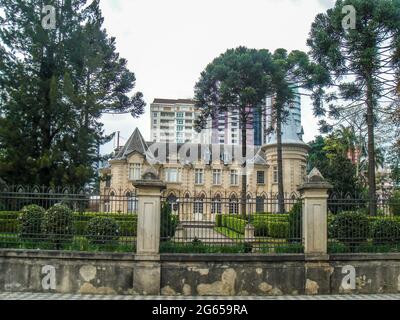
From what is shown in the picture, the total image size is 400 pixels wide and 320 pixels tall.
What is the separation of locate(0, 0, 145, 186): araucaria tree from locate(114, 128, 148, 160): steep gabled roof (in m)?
24.6

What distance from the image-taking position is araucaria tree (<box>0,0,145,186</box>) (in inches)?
870

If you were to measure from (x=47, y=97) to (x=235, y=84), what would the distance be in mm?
12678

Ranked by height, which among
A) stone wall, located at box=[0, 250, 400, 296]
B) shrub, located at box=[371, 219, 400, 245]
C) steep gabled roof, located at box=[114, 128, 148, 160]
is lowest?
stone wall, located at box=[0, 250, 400, 296]

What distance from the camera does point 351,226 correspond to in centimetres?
1039

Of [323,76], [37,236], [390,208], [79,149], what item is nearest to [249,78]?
[323,76]

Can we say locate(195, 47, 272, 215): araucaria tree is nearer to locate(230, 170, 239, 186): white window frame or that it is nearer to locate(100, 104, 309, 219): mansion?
locate(100, 104, 309, 219): mansion


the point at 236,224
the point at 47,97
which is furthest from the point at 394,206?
the point at 47,97

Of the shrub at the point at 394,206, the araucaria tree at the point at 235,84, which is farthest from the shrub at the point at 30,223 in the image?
the araucaria tree at the point at 235,84

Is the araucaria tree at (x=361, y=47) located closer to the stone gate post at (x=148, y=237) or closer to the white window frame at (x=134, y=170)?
the stone gate post at (x=148, y=237)

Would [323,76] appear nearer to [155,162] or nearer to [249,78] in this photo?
[249,78]

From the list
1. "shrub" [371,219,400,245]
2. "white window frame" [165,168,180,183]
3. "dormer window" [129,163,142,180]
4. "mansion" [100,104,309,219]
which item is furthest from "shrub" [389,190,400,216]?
"white window frame" [165,168,180,183]

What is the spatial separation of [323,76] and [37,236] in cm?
1514

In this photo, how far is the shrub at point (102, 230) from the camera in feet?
33.2

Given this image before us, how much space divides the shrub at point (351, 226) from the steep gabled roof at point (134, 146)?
4134 cm
